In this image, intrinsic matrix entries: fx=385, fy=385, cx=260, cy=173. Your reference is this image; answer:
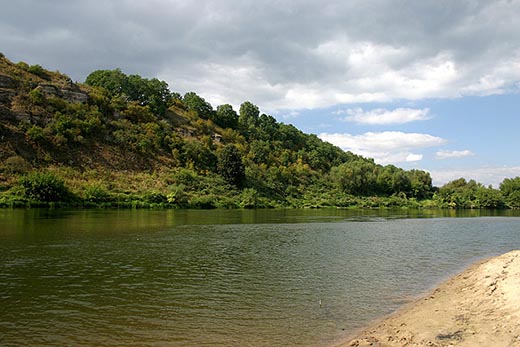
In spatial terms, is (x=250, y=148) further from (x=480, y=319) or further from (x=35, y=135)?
(x=480, y=319)

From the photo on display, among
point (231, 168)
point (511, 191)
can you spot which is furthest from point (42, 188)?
point (511, 191)

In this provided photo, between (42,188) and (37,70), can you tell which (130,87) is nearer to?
(37,70)

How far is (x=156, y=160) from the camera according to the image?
341 ft

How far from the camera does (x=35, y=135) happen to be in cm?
8344

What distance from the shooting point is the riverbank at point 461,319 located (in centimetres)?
1035

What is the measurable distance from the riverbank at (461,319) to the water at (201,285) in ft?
3.64

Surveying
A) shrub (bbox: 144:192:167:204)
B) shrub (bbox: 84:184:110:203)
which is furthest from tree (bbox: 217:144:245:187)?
shrub (bbox: 84:184:110:203)

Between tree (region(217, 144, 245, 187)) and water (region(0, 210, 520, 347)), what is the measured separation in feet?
226

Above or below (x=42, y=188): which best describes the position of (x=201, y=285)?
below

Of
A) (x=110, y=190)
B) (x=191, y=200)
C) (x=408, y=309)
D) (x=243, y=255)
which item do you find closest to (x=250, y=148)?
(x=191, y=200)

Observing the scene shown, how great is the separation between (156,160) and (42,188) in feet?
138

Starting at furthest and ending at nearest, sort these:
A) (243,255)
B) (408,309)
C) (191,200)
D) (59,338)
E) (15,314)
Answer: (191,200) → (243,255) → (408,309) → (15,314) → (59,338)

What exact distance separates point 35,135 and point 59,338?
279ft

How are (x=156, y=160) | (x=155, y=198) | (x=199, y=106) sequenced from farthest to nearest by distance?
1. (x=199, y=106)
2. (x=156, y=160)
3. (x=155, y=198)
